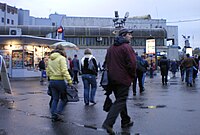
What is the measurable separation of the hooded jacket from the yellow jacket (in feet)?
5.59

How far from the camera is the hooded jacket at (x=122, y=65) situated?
21.1 ft

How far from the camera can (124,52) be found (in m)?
6.46

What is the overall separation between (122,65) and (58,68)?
6.98 ft

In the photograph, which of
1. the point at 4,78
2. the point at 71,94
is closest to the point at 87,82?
the point at 71,94

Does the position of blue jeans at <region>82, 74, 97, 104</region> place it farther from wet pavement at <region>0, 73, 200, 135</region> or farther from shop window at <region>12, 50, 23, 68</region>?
shop window at <region>12, 50, 23, 68</region>

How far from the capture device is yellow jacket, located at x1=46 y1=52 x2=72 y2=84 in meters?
8.00

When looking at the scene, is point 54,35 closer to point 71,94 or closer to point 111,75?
point 71,94

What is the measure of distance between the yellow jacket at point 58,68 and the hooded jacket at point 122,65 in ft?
5.59

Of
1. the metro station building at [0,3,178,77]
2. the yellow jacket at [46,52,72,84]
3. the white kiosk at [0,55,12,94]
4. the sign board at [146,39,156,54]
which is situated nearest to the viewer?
the yellow jacket at [46,52,72,84]

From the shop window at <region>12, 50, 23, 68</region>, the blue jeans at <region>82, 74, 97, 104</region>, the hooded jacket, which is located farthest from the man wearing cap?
the shop window at <region>12, 50, 23, 68</region>

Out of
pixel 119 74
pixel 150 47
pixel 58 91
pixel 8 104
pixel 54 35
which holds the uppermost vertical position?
pixel 54 35

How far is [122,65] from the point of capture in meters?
6.45

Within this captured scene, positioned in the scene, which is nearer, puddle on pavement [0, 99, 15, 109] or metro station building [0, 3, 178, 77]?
puddle on pavement [0, 99, 15, 109]

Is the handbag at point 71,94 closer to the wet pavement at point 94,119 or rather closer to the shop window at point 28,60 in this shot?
the wet pavement at point 94,119
